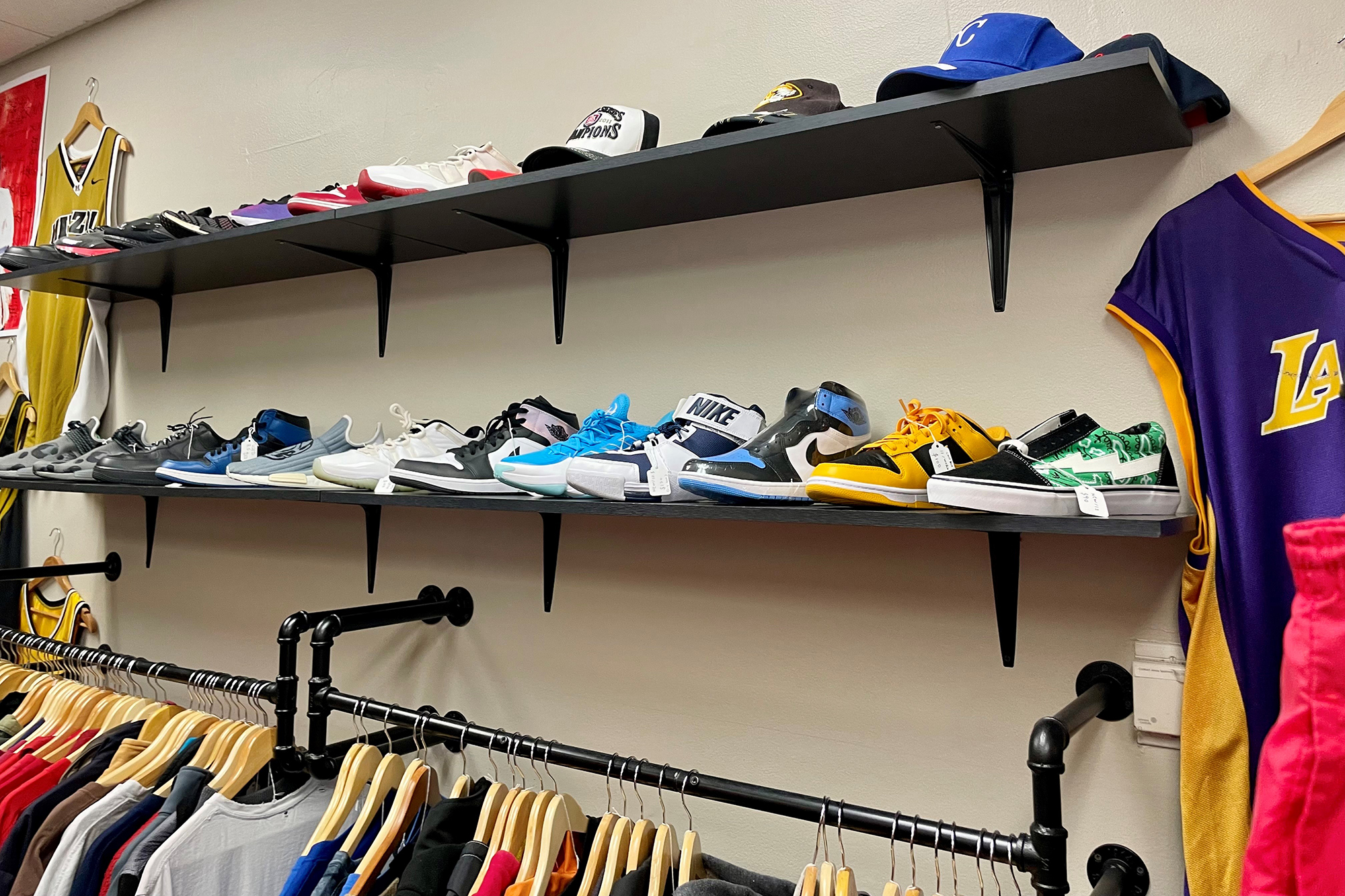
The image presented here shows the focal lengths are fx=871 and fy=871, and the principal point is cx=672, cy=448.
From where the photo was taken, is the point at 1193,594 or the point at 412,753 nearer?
the point at 1193,594

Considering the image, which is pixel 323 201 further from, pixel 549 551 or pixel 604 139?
pixel 549 551

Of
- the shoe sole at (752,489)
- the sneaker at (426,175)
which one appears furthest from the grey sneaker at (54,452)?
the shoe sole at (752,489)

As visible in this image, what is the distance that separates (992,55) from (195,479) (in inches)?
64.6

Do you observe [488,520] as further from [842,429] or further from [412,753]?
[842,429]

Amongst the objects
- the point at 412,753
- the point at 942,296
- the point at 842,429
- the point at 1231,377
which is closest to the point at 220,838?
the point at 412,753

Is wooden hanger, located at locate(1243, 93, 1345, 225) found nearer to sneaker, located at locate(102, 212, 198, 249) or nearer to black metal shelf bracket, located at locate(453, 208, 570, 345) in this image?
black metal shelf bracket, located at locate(453, 208, 570, 345)

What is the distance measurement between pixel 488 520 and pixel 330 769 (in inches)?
22.4

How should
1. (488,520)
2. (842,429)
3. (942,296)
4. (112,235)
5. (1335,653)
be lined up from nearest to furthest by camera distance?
1. (1335,653)
2. (842,429)
3. (942,296)
4. (488,520)
5. (112,235)

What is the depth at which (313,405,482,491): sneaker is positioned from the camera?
151 cm

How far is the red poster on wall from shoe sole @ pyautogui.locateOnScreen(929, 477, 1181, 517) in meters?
3.13

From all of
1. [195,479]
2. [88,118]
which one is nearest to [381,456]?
[195,479]

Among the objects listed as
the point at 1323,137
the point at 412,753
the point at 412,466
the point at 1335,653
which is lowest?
the point at 412,753

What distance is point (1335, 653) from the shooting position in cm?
45

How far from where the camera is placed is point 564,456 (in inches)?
52.7
